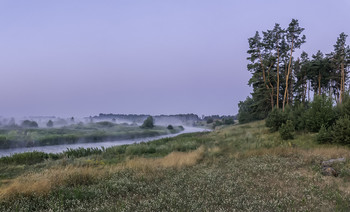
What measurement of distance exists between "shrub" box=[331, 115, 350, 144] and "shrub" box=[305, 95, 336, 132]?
279 cm

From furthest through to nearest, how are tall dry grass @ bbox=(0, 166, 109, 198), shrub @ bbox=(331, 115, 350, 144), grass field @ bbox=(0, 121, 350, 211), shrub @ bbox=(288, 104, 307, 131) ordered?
shrub @ bbox=(288, 104, 307, 131) → shrub @ bbox=(331, 115, 350, 144) → tall dry grass @ bbox=(0, 166, 109, 198) → grass field @ bbox=(0, 121, 350, 211)

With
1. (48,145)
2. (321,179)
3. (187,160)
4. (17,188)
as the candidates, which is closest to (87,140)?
(48,145)

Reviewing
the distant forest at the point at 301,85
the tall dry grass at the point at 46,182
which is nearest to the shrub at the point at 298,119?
the distant forest at the point at 301,85

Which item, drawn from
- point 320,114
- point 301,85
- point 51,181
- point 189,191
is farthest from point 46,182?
point 301,85

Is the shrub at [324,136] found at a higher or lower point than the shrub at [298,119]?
lower

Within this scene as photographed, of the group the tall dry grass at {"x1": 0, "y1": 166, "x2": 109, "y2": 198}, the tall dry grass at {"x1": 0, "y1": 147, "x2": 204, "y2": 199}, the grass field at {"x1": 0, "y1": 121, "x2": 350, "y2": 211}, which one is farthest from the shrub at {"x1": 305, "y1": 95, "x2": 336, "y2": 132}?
the tall dry grass at {"x1": 0, "y1": 166, "x2": 109, "y2": 198}

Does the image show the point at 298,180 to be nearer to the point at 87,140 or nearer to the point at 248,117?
the point at 87,140

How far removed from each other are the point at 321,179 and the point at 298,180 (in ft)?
2.75

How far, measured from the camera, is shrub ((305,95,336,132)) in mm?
16984

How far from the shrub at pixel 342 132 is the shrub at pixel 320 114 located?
279 centimetres

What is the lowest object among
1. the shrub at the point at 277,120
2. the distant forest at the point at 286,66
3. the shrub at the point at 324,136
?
the shrub at the point at 324,136

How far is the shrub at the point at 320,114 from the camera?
16984 millimetres

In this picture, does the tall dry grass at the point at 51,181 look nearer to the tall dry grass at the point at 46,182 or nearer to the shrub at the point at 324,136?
the tall dry grass at the point at 46,182

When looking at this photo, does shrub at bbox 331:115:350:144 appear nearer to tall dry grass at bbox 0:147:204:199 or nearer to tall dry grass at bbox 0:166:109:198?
tall dry grass at bbox 0:147:204:199
